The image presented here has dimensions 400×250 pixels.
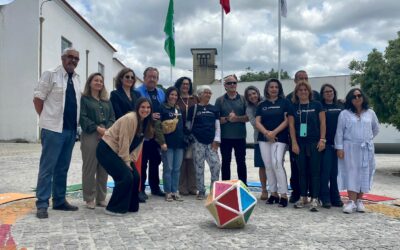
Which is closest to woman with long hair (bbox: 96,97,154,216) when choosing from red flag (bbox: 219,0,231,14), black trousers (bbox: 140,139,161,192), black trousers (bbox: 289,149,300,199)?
black trousers (bbox: 140,139,161,192)

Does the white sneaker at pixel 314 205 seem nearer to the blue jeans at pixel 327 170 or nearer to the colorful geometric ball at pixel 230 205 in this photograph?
the blue jeans at pixel 327 170

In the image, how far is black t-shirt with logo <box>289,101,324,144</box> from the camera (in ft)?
20.3

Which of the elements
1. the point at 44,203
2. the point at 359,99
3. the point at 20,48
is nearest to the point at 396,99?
the point at 359,99

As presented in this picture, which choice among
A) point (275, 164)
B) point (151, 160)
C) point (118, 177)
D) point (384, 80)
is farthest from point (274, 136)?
point (384, 80)

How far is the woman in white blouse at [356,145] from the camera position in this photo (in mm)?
6105

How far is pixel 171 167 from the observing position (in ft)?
22.0

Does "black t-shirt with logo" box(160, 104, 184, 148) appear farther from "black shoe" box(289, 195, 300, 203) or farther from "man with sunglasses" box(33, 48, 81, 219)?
"black shoe" box(289, 195, 300, 203)

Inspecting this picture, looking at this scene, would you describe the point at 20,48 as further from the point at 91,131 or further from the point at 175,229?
the point at 175,229

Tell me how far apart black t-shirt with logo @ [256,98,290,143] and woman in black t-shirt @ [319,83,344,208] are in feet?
2.06

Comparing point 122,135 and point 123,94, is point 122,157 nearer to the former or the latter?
point 122,135

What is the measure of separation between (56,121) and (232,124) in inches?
114

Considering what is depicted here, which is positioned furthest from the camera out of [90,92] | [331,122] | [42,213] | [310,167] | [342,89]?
[342,89]

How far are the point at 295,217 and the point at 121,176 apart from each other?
249 centimetres

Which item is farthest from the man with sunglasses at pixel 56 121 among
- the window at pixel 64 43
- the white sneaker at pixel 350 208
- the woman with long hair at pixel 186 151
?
the window at pixel 64 43
